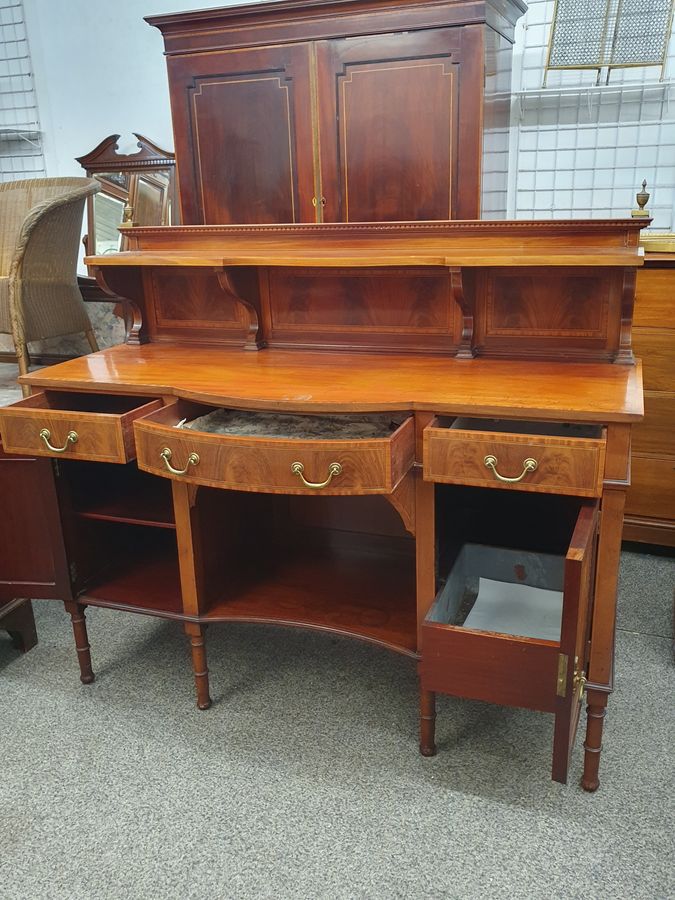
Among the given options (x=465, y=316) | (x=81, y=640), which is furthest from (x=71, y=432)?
(x=465, y=316)

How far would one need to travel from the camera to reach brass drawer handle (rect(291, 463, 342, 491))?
4.78 feet

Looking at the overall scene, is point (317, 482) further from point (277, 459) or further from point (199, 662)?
point (199, 662)

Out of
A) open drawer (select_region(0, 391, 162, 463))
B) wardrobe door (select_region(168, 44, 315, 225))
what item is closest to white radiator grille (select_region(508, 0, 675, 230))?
wardrobe door (select_region(168, 44, 315, 225))

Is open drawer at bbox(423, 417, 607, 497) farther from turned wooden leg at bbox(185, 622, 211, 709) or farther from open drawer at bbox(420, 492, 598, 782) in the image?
turned wooden leg at bbox(185, 622, 211, 709)

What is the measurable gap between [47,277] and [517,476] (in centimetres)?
221

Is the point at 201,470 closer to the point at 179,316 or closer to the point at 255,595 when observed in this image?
the point at 255,595

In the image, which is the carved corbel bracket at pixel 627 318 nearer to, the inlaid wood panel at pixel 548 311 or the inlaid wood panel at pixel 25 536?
the inlaid wood panel at pixel 548 311

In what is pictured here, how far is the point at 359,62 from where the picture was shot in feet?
8.00

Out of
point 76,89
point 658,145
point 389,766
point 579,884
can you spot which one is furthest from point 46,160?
point 579,884

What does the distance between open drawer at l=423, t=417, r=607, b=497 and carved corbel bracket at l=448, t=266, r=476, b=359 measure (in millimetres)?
421

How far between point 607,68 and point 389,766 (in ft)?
8.33

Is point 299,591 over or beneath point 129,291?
beneath

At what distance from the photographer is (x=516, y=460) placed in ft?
4.75

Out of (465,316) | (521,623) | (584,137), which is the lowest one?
(521,623)
